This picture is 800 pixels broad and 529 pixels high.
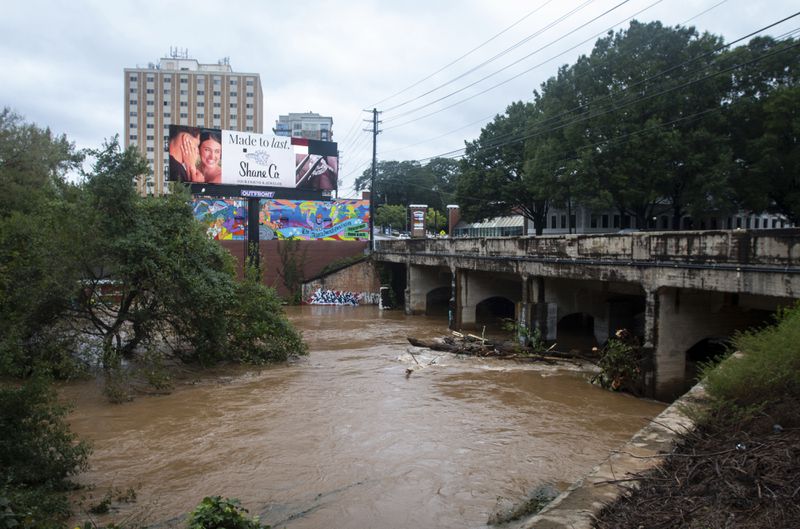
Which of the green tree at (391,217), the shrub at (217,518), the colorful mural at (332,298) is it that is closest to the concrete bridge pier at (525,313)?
the shrub at (217,518)

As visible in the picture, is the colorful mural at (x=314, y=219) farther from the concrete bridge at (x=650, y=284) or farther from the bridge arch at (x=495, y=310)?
the concrete bridge at (x=650, y=284)

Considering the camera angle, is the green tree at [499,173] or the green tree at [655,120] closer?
the green tree at [655,120]

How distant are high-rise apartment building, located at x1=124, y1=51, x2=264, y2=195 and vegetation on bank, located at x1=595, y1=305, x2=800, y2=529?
4407 inches

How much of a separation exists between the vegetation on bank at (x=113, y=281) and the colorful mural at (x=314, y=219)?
2839 centimetres

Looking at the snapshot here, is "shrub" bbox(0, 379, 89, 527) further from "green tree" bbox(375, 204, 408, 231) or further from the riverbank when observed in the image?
"green tree" bbox(375, 204, 408, 231)

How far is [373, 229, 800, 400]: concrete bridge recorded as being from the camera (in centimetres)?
1466

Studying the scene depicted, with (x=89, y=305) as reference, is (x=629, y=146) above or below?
above

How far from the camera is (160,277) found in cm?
1794

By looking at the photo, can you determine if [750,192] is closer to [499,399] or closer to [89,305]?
[499,399]

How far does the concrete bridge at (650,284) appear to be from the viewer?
14656 mm

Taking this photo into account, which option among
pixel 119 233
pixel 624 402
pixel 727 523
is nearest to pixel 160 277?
pixel 119 233

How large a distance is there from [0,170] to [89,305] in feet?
31.1

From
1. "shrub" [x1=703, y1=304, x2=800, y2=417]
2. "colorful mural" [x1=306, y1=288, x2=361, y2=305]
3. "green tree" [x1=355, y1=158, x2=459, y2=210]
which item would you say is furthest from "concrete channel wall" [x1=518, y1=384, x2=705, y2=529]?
"green tree" [x1=355, y1=158, x2=459, y2=210]

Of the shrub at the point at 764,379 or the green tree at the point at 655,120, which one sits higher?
the green tree at the point at 655,120
